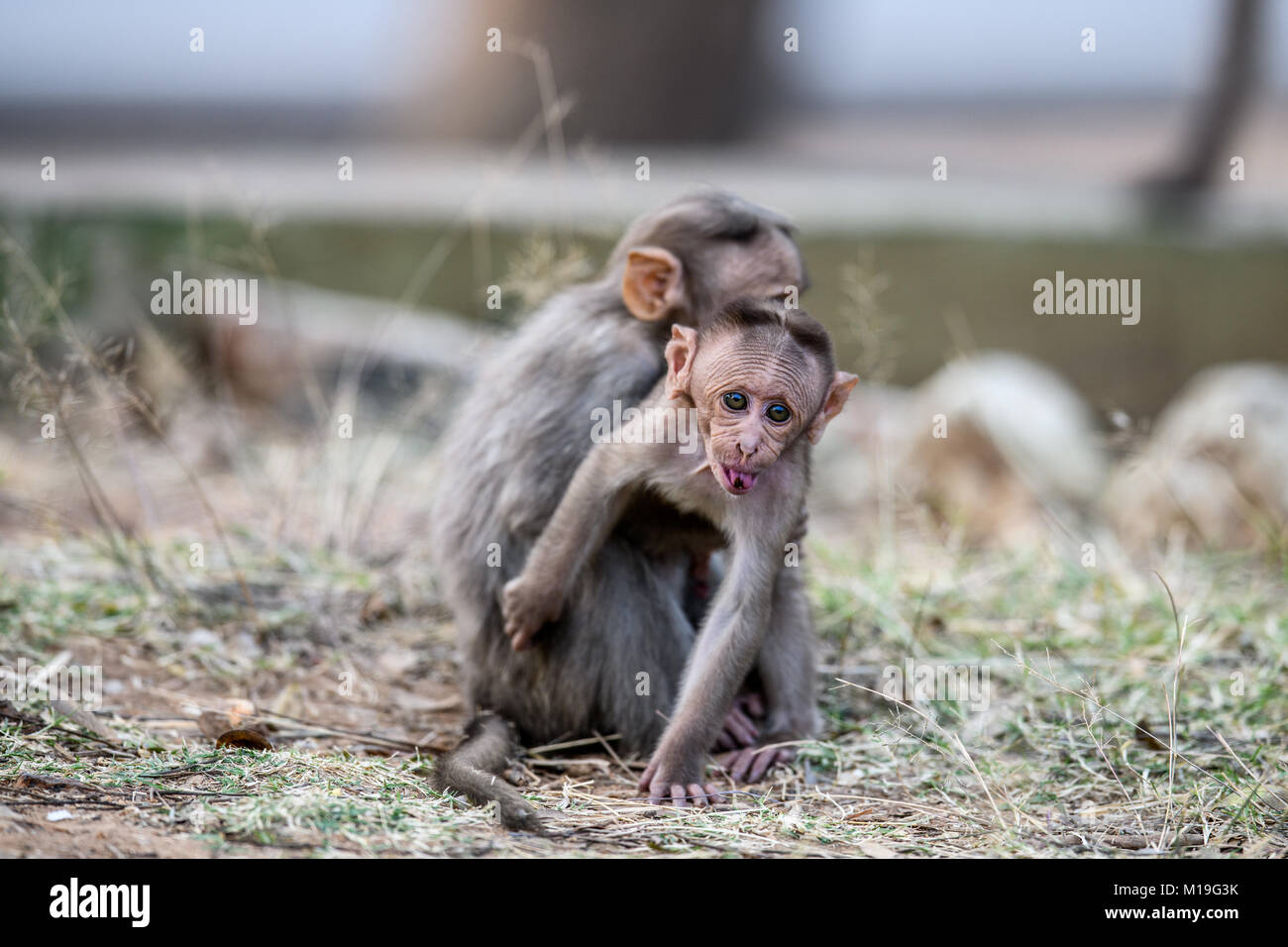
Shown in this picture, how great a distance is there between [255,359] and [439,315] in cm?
159

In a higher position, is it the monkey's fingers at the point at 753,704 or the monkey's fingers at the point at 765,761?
the monkey's fingers at the point at 753,704

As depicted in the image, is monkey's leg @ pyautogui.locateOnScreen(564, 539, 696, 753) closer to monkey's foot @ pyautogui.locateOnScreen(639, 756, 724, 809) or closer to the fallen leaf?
monkey's foot @ pyautogui.locateOnScreen(639, 756, 724, 809)

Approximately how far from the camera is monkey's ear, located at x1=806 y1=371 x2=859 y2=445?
12.3ft

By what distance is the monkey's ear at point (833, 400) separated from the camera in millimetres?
3734

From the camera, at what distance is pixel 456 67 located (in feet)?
35.2

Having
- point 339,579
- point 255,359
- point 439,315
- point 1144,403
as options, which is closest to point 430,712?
point 339,579

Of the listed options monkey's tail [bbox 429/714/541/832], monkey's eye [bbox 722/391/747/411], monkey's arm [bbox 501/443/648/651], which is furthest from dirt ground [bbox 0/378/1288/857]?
monkey's eye [bbox 722/391/747/411]

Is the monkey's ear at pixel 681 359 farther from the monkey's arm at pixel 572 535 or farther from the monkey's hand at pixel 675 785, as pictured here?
the monkey's hand at pixel 675 785

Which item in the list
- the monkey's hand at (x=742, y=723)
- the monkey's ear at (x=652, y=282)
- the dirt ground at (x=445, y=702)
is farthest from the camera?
the monkey's hand at (x=742, y=723)

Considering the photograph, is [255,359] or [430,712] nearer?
[430,712]

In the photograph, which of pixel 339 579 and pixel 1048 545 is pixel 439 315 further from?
pixel 1048 545

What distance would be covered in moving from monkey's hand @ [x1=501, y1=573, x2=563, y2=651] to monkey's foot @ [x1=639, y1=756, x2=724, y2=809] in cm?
60

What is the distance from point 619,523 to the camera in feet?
14.1

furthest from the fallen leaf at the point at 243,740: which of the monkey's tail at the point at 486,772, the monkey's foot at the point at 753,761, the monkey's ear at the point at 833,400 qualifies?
the monkey's ear at the point at 833,400
